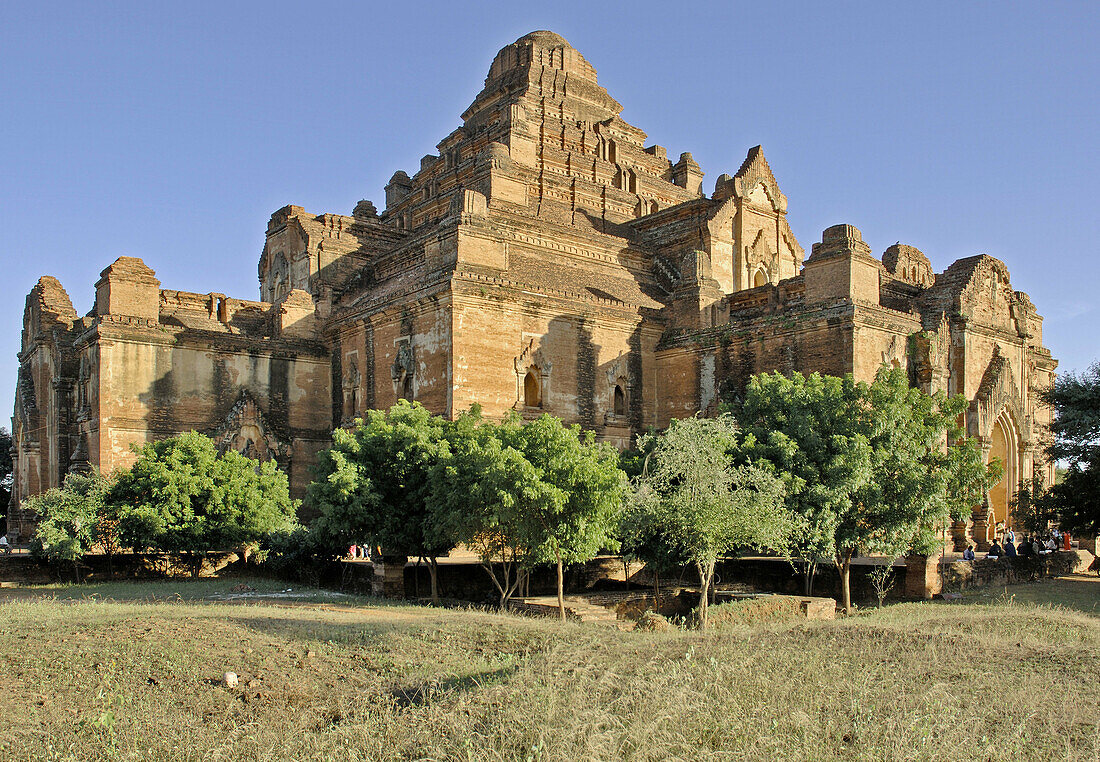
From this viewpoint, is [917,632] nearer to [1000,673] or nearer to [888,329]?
[1000,673]

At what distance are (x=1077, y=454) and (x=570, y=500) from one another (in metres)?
17.1

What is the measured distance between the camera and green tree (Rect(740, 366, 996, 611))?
60.6 ft

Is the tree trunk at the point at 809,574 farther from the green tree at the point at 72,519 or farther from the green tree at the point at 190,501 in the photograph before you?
the green tree at the point at 72,519

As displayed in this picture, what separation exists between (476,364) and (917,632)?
1417cm

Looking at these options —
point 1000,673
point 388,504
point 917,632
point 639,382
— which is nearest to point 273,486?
point 388,504

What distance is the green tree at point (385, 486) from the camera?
19.8 m

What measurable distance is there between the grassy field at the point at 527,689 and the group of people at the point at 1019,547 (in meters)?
9.19

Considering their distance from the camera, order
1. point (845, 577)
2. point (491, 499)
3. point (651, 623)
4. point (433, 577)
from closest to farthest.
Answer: point (651, 623) → point (491, 499) → point (845, 577) → point (433, 577)

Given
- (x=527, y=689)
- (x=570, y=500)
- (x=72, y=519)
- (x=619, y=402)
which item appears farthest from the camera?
(x=619, y=402)

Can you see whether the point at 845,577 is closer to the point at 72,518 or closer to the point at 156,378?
the point at 72,518

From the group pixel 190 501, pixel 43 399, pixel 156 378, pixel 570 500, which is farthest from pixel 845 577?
pixel 43 399

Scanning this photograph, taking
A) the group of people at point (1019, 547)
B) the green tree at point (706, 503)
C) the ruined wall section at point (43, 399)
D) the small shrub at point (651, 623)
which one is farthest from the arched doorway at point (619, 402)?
the ruined wall section at point (43, 399)

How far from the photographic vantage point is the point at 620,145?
38.9 meters

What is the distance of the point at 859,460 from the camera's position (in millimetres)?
18391
